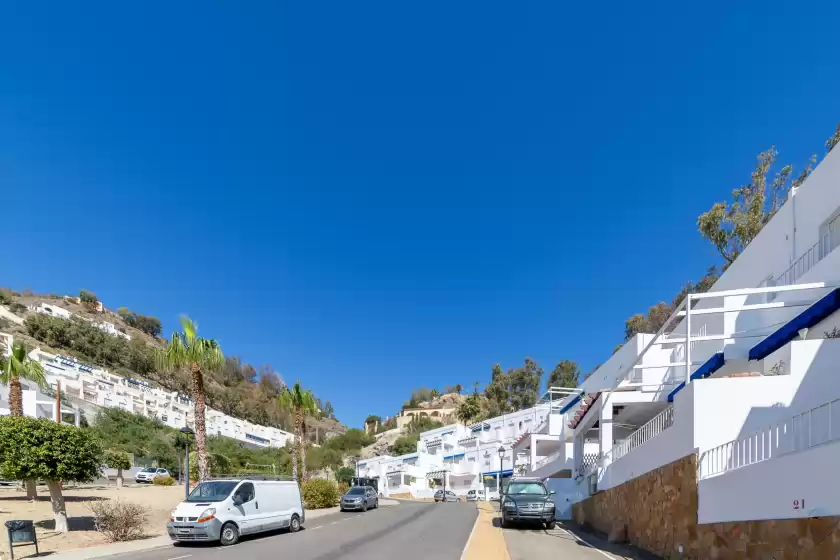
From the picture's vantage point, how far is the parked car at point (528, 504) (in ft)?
64.6

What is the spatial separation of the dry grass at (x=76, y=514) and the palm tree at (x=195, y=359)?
10.0 feet

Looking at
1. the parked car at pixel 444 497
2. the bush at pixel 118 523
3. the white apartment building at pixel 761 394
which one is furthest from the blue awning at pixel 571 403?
the bush at pixel 118 523

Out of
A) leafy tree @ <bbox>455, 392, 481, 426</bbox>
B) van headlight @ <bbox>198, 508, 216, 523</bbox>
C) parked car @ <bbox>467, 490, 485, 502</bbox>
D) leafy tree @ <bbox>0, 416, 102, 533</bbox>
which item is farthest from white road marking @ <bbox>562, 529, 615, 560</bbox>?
leafy tree @ <bbox>455, 392, 481, 426</bbox>

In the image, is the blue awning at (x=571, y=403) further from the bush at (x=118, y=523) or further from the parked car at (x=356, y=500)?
the bush at (x=118, y=523)

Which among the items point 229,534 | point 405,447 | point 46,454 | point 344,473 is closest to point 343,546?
point 229,534

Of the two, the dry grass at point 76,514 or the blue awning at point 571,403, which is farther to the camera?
the blue awning at point 571,403

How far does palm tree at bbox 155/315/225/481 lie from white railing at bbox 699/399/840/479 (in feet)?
67.8

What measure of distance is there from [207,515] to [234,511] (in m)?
1.03

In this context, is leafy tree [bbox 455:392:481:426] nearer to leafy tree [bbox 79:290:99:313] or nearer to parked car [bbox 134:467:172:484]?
parked car [bbox 134:467:172:484]

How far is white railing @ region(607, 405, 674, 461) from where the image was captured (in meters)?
13.9

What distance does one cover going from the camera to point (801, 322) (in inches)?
529

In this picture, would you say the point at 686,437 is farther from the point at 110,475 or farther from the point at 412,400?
the point at 412,400

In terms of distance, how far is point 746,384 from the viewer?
36.9 feet

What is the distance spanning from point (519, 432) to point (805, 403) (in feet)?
180
